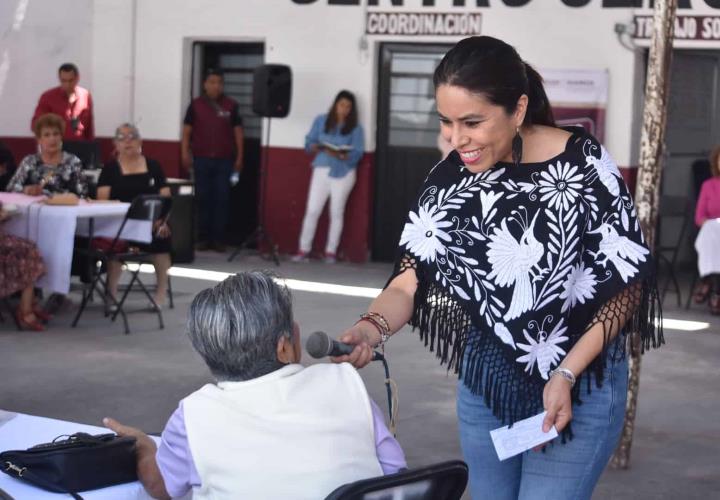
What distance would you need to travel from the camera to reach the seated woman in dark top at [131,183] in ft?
30.7

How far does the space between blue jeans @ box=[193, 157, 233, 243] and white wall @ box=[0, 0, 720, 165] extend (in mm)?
597

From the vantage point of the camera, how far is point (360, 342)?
8.75 feet

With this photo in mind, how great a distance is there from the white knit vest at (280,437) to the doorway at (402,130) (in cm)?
1007

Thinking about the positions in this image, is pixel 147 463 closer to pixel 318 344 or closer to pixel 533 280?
pixel 318 344

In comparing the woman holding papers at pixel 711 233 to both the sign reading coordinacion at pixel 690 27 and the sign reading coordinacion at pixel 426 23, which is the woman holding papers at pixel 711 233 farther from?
the sign reading coordinacion at pixel 426 23

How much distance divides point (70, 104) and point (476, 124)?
10734 mm

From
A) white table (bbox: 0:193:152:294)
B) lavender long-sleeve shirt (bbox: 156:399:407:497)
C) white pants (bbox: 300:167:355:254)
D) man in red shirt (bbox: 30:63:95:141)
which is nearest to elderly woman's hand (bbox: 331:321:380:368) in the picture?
lavender long-sleeve shirt (bbox: 156:399:407:497)

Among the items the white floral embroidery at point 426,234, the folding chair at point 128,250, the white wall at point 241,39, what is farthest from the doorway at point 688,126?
the white floral embroidery at point 426,234

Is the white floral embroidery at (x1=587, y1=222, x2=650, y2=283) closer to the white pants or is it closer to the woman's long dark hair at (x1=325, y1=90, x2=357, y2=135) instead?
the woman's long dark hair at (x1=325, y1=90, x2=357, y2=135)

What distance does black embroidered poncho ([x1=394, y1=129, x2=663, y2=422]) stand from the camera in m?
2.64

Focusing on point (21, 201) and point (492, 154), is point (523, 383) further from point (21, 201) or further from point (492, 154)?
point (21, 201)

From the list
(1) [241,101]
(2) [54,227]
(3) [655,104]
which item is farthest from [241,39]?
(3) [655,104]

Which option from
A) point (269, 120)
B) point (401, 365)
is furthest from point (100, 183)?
point (269, 120)

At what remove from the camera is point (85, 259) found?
9.20m
